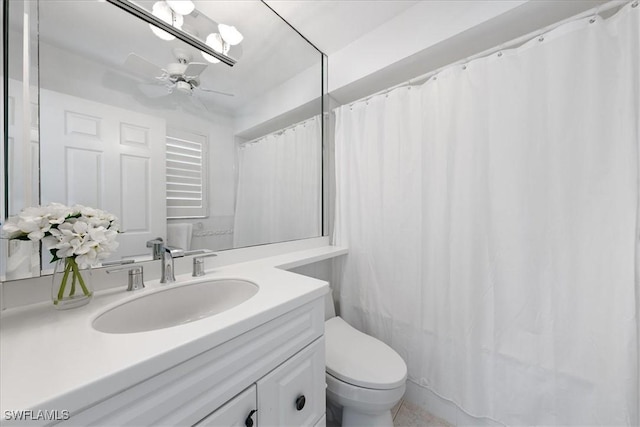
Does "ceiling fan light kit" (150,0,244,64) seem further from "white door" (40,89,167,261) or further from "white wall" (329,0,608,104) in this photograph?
"white wall" (329,0,608,104)

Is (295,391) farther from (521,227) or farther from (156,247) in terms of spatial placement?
(521,227)

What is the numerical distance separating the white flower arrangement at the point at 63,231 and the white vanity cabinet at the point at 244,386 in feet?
1.40

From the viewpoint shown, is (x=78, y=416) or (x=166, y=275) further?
(x=166, y=275)

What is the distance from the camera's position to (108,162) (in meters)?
0.89

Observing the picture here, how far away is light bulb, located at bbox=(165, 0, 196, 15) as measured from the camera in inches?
41.6

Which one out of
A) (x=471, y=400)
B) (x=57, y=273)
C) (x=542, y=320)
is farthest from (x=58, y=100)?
(x=471, y=400)

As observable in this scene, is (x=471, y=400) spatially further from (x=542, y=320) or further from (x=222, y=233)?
(x=222, y=233)

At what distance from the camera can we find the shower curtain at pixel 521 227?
0.88 meters

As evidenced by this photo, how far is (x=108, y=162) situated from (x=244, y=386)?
905 millimetres

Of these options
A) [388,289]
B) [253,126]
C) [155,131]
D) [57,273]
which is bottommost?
[388,289]

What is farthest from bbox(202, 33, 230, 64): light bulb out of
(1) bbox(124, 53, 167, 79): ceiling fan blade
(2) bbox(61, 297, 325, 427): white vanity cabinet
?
(2) bbox(61, 297, 325, 427): white vanity cabinet

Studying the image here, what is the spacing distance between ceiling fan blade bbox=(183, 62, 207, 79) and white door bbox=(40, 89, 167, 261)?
27 cm

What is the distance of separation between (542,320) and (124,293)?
162 centimetres

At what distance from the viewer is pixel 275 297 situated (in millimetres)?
765
